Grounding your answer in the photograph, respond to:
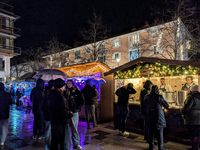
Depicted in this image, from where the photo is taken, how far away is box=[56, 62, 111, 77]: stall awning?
9148mm

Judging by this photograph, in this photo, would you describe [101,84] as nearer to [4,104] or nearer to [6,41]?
[4,104]

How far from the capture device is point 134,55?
2638 cm

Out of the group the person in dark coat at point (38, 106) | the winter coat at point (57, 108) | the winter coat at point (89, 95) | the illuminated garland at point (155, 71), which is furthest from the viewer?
the winter coat at point (89, 95)

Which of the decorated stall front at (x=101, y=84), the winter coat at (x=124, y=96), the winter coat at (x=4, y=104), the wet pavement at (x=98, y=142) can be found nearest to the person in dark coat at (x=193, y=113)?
the wet pavement at (x=98, y=142)

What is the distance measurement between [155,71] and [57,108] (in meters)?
5.04

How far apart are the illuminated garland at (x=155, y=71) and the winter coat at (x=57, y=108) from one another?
4882 mm

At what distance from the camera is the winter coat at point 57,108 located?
3.17 metres

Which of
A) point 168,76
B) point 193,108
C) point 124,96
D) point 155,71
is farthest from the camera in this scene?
point 168,76

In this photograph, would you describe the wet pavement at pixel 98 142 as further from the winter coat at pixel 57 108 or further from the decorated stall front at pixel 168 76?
the winter coat at pixel 57 108

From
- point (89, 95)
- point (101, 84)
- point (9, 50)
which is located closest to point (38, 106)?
point (89, 95)

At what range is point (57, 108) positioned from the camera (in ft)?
10.4

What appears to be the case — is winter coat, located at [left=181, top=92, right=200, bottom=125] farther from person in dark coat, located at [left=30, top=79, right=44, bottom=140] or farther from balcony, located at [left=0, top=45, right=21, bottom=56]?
balcony, located at [left=0, top=45, right=21, bottom=56]

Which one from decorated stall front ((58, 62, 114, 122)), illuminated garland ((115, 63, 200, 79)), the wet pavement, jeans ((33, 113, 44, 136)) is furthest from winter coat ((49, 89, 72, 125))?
illuminated garland ((115, 63, 200, 79))

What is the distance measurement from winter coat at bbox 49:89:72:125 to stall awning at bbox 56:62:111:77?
5.86 m
